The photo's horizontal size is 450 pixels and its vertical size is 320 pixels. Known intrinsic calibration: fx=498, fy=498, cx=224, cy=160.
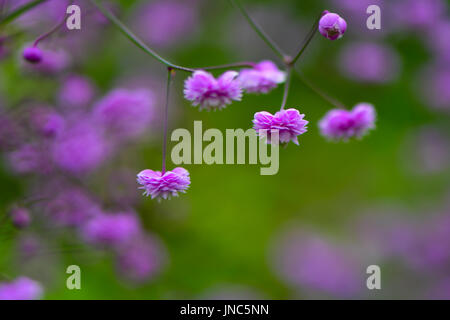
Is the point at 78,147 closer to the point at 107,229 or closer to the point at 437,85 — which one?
the point at 107,229

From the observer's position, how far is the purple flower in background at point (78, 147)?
2479 millimetres

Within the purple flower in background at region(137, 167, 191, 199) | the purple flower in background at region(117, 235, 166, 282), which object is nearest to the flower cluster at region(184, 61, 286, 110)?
the purple flower in background at region(137, 167, 191, 199)

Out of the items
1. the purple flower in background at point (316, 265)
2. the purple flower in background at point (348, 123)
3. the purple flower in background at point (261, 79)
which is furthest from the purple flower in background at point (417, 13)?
the purple flower in background at point (261, 79)

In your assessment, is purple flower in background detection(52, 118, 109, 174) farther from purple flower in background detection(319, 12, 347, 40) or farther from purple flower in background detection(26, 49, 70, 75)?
purple flower in background detection(319, 12, 347, 40)

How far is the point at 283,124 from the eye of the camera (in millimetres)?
1545

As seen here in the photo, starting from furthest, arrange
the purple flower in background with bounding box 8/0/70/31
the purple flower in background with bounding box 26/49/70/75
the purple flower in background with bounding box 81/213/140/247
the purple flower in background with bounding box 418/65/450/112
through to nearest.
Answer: the purple flower in background with bounding box 418/65/450/112, the purple flower in background with bounding box 8/0/70/31, the purple flower in background with bounding box 81/213/140/247, the purple flower in background with bounding box 26/49/70/75

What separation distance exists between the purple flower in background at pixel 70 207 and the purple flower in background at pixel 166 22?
2.39 meters

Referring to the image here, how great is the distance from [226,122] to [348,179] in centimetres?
130

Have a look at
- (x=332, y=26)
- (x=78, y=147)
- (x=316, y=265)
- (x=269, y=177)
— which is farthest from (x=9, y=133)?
(x=316, y=265)

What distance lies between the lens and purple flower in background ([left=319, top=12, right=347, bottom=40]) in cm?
155

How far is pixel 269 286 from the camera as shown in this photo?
4.18 m

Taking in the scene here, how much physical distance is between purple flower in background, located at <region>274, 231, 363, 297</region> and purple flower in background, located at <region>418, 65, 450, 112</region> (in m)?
1.54

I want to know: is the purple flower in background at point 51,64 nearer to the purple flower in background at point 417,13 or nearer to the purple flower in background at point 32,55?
the purple flower in background at point 32,55
